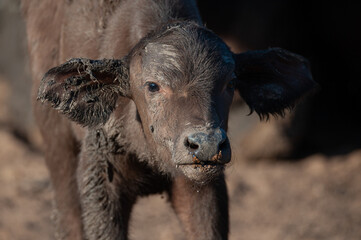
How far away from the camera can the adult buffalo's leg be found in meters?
4.60

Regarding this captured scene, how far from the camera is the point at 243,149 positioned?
330 inches

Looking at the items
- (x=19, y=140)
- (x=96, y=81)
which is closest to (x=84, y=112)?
(x=96, y=81)

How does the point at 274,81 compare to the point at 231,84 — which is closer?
the point at 231,84

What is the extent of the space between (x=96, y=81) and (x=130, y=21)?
71 cm

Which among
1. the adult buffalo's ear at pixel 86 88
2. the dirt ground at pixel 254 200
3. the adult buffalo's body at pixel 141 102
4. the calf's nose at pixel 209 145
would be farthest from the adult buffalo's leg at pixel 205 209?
the dirt ground at pixel 254 200

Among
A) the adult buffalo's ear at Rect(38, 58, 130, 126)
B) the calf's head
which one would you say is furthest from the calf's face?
the adult buffalo's ear at Rect(38, 58, 130, 126)

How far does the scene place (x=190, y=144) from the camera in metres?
3.71

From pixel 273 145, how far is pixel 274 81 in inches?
142

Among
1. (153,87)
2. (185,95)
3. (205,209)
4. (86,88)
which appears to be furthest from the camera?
(205,209)

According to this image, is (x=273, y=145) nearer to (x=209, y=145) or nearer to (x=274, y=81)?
(x=274, y=81)

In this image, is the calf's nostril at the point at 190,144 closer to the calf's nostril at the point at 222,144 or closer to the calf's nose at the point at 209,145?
the calf's nose at the point at 209,145

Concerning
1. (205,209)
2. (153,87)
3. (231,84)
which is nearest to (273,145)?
(205,209)

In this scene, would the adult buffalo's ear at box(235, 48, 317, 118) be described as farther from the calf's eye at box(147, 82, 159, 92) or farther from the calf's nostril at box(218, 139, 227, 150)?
the calf's nostril at box(218, 139, 227, 150)

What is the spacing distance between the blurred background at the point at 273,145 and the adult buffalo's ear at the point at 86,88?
2.50m
